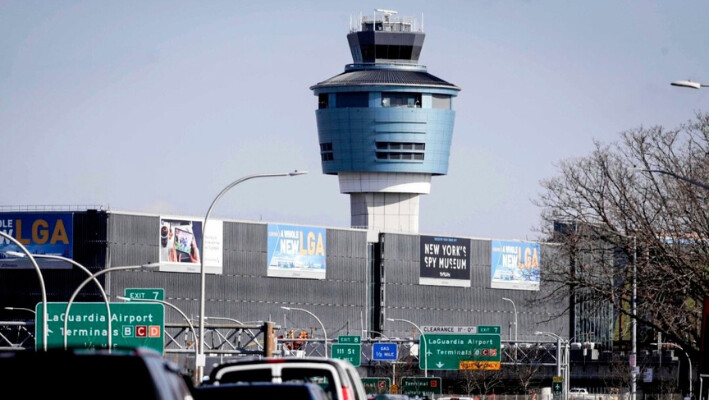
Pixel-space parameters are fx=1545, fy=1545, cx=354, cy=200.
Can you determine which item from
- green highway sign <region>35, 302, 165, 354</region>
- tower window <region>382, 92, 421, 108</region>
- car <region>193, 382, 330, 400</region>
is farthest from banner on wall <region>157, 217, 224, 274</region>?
car <region>193, 382, 330, 400</region>

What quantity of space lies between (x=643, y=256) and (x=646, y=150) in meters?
4.25

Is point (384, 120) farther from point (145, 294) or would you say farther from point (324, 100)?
point (145, 294)

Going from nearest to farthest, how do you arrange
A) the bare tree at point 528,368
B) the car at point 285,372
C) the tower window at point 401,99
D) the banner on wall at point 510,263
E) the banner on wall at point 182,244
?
the car at point 285,372 < the bare tree at point 528,368 < the banner on wall at point 182,244 < the banner on wall at point 510,263 < the tower window at point 401,99

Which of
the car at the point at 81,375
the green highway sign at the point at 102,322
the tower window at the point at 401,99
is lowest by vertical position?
the green highway sign at the point at 102,322

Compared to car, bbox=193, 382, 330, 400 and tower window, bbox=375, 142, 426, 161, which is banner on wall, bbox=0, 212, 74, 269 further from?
car, bbox=193, 382, 330, 400

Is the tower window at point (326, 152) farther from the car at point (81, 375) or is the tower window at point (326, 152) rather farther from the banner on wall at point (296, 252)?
the car at point (81, 375)

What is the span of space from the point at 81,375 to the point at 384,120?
161 metres

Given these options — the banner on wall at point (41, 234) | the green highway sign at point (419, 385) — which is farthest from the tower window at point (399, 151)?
the green highway sign at point (419, 385)

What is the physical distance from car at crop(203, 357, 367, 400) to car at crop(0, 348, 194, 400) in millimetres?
7814

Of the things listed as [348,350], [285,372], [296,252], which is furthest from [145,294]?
[296,252]

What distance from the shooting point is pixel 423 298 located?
15738 cm

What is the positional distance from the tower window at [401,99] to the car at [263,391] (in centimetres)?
15477

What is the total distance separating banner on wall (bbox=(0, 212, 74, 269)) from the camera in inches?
5034

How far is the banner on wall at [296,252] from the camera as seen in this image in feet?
468
